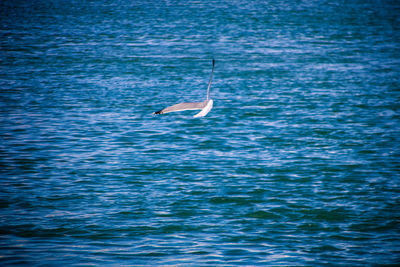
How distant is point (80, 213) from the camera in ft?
57.0

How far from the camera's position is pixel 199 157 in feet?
75.1

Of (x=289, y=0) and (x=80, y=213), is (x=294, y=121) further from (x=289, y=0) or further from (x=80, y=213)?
(x=289, y=0)

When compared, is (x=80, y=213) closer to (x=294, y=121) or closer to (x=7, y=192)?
(x=7, y=192)

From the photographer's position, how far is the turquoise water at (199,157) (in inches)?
603

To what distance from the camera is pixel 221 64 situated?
141ft

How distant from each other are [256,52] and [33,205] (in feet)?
110

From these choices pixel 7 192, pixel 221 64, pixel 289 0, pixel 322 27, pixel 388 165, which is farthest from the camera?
pixel 289 0

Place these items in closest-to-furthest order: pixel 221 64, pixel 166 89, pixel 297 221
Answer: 1. pixel 297 221
2. pixel 166 89
3. pixel 221 64

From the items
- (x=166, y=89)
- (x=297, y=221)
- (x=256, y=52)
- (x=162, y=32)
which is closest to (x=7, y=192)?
(x=297, y=221)

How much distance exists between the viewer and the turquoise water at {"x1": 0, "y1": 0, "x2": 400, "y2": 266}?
50.2 ft

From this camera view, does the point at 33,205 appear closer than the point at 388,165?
Yes

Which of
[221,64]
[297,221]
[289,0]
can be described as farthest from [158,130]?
[289,0]

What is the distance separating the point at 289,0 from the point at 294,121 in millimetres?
96753

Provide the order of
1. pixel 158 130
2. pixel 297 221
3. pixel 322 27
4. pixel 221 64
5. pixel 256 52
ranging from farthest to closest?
pixel 322 27
pixel 256 52
pixel 221 64
pixel 158 130
pixel 297 221
